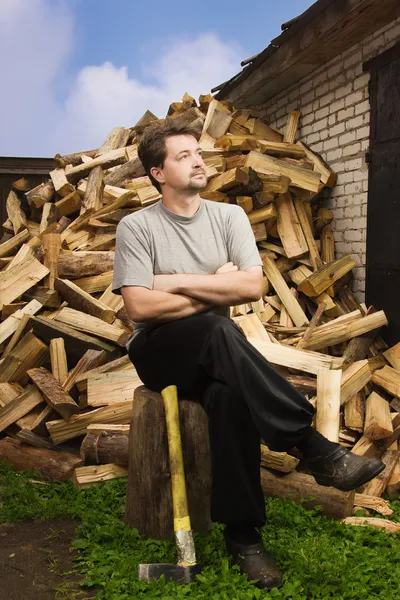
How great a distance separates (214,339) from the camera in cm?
Answer: 312

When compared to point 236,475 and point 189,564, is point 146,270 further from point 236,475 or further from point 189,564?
point 189,564

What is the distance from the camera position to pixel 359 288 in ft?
22.5

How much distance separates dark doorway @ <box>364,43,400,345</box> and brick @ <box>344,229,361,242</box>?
1.07 ft

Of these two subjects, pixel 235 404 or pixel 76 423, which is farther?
pixel 76 423

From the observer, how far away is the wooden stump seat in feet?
12.0

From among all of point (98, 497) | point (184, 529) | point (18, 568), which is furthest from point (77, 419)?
point (184, 529)

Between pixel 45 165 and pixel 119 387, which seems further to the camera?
pixel 45 165

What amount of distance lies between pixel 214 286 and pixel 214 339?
350mm

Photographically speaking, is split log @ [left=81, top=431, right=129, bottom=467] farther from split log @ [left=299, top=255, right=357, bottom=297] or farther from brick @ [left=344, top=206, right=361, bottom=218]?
brick @ [left=344, top=206, right=361, bottom=218]

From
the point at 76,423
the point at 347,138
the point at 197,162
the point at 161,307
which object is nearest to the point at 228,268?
the point at 161,307

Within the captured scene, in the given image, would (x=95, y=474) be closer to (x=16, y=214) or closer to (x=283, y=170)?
(x=283, y=170)

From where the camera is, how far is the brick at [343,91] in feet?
22.9

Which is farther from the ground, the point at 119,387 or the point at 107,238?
the point at 107,238

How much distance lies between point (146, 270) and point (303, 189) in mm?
4203
